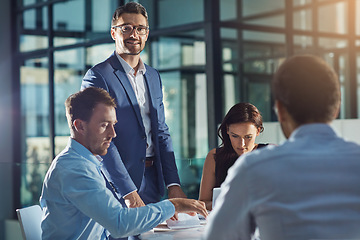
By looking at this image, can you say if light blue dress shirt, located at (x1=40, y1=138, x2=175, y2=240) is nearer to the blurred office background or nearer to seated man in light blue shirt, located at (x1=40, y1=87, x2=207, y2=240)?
seated man in light blue shirt, located at (x1=40, y1=87, x2=207, y2=240)

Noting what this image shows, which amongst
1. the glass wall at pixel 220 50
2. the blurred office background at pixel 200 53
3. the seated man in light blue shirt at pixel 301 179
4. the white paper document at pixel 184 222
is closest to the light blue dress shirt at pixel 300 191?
the seated man in light blue shirt at pixel 301 179

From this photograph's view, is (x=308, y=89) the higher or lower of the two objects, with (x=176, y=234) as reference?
higher

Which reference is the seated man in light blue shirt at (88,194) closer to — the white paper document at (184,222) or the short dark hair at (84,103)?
the short dark hair at (84,103)

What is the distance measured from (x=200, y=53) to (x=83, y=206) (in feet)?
16.3

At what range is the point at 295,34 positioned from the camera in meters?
6.84

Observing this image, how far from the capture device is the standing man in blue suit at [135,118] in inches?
102

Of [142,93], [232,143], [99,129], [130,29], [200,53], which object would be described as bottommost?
[232,143]

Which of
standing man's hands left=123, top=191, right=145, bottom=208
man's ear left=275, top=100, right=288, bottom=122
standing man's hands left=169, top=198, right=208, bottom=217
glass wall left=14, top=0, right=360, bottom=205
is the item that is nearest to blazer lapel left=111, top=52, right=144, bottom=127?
standing man's hands left=123, top=191, right=145, bottom=208

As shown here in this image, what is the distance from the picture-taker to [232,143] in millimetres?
3078

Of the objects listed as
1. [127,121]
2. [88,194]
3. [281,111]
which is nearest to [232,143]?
[127,121]

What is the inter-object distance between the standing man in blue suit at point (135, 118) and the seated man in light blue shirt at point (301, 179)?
1383 mm

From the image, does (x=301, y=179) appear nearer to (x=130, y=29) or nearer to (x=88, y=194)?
(x=88, y=194)

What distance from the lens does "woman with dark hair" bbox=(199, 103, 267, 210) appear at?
3014mm

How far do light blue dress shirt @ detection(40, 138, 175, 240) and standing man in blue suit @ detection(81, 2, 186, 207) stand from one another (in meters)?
0.51
